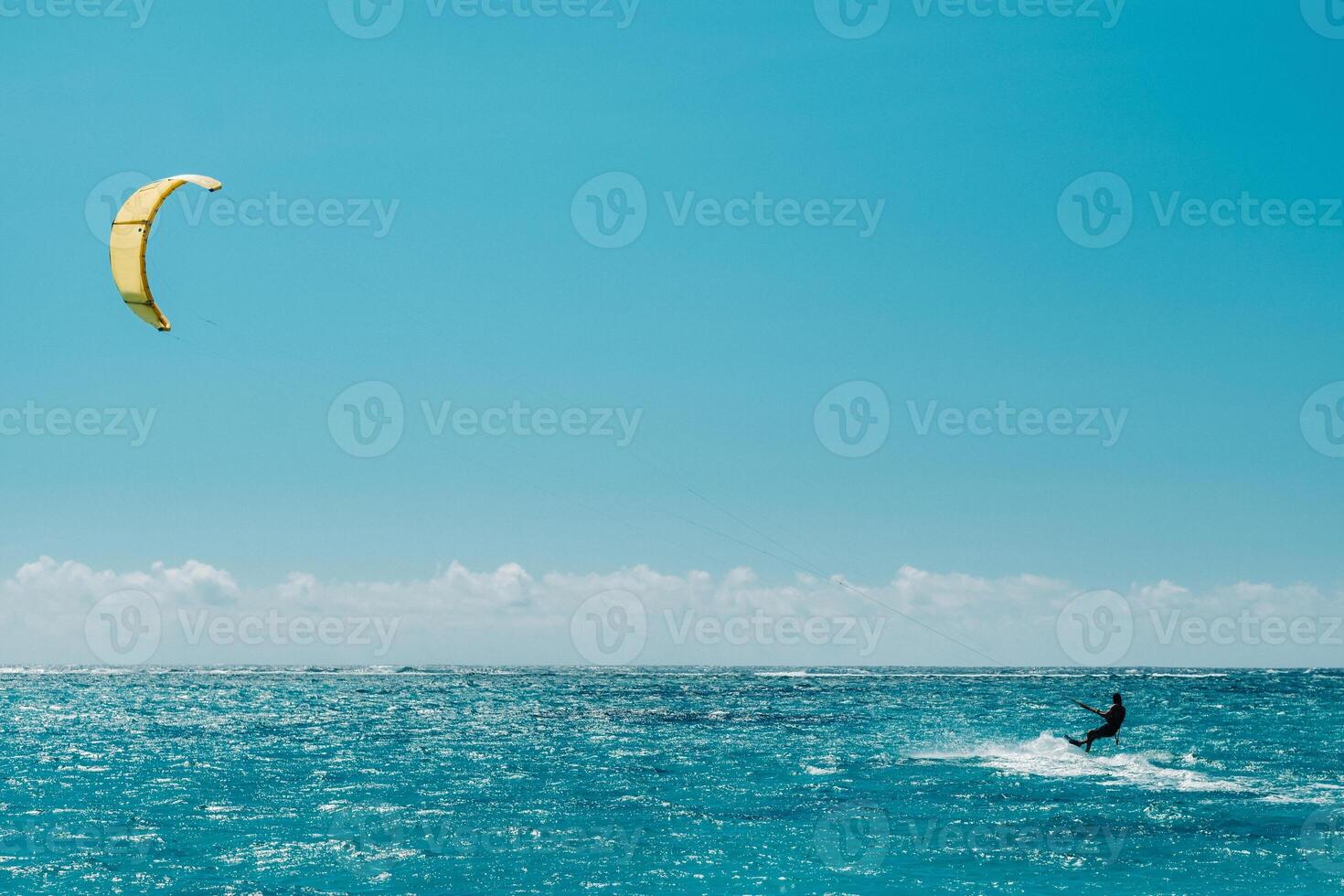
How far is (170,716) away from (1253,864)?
190 ft

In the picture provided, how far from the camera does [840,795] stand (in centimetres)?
2878

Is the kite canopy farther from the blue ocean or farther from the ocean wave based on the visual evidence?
the ocean wave

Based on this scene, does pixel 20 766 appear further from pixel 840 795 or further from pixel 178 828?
pixel 840 795

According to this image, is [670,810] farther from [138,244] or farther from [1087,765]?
[138,244]

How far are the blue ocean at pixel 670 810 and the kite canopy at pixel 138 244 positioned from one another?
1068cm

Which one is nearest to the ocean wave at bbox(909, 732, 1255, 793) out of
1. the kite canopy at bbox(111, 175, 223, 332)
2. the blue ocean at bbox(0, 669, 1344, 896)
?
the blue ocean at bbox(0, 669, 1344, 896)

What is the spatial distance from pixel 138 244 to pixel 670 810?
16869mm

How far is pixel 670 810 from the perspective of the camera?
87.6 ft

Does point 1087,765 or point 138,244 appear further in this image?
point 1087,765

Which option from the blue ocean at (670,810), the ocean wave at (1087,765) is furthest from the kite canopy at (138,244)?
the ocean wave at (1087,765)

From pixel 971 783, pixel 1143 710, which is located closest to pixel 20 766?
pixel 971 783

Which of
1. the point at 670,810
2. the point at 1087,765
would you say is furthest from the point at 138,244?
the point at 1087,765

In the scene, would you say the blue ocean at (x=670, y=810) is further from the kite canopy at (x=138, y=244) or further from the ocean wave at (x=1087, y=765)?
the kite canopy at (x=138, y=244)

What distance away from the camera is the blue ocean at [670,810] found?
65.2 feet
